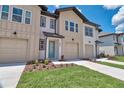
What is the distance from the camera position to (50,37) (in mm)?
13711

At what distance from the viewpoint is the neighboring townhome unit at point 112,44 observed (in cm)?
2927

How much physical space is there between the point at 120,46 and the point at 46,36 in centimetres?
2715

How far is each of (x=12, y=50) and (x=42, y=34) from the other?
13.6 ft

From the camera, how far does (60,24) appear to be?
50.9 ft

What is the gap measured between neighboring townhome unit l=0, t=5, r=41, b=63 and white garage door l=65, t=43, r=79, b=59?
4.93 meters

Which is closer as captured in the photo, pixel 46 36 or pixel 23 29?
pixel 23 29

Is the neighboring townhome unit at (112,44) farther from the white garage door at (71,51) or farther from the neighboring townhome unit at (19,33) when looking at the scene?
the neighboring townhome unit at (19,33)

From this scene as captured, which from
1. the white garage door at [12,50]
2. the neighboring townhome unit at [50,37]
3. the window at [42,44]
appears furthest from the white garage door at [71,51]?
the white garage door at [12,50]

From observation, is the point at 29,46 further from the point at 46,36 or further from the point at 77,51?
the point at 77,51

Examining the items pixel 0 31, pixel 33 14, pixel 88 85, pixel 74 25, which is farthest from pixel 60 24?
pixel 88 85

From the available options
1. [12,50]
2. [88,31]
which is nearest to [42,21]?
[12,50]
